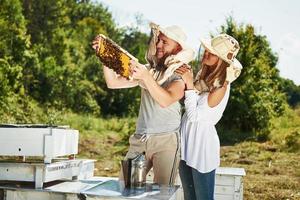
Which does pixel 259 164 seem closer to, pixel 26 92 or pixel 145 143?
pixel 145 143

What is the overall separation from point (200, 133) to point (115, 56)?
678 millimetres

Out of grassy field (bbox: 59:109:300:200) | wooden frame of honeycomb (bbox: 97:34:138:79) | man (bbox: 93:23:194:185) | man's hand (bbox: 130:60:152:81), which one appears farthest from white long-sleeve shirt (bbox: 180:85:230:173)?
grassy field (bbox: 59:109:300:200)

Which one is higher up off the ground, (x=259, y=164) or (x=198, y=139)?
(x=198, y=139)

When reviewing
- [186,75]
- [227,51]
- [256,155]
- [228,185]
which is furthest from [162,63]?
[256,155]

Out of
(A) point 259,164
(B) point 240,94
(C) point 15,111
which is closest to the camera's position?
(A) point 259,164

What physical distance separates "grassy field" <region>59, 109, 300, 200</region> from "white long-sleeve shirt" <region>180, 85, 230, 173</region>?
394 centimetres

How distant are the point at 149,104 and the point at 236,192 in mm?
1379

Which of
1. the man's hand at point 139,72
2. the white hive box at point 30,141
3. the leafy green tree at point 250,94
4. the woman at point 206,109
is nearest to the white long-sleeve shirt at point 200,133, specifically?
the woman at point 206,109

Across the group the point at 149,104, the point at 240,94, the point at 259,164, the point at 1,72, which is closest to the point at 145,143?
the point at 149,104

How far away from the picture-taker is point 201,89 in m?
2.74

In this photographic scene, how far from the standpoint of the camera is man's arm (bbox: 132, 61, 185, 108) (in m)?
2.57

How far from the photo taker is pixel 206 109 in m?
2.66

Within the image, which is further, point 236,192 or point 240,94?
point 240,94

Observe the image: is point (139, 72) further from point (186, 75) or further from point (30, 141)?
point (30, 141)
